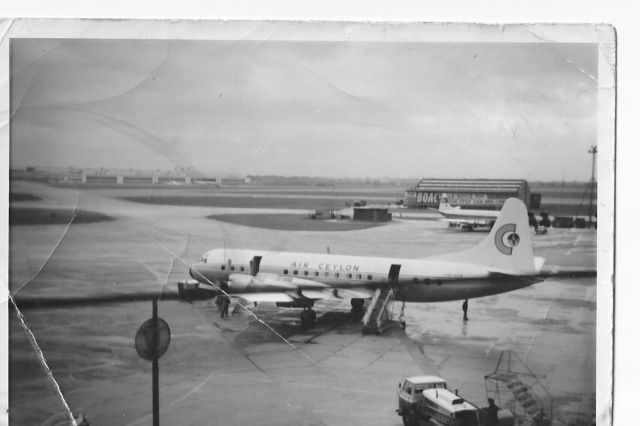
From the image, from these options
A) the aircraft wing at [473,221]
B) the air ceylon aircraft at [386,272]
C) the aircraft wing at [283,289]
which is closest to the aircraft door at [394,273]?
the air ceylon aircraft at [386,272]

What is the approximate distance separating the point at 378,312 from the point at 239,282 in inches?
27.1

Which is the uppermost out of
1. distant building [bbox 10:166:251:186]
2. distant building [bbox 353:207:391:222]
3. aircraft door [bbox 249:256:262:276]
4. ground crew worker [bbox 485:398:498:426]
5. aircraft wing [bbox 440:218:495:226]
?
distant building [bbox 10:166:251:186]

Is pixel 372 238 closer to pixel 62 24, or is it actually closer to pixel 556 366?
pixel 556 366

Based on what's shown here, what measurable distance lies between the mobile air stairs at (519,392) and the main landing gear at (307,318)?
0.84m

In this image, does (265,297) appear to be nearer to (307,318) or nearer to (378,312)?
(307,318)

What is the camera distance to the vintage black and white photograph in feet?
7.81

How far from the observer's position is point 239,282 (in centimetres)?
257

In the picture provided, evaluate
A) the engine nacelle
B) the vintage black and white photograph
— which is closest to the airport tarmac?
the vintage black and white photograph

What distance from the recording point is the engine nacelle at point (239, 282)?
8.30 feet

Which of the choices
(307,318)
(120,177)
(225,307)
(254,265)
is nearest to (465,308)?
(307,318)

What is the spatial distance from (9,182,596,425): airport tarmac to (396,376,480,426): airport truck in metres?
0.06

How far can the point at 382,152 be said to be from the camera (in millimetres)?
2469

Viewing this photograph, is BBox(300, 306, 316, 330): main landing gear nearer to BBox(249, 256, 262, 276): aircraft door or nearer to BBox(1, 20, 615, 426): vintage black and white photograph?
BBox(1, 20, 615, 426): vintage black and white photograph

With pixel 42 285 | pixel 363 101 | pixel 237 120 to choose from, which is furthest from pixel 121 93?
pixel 363 101
